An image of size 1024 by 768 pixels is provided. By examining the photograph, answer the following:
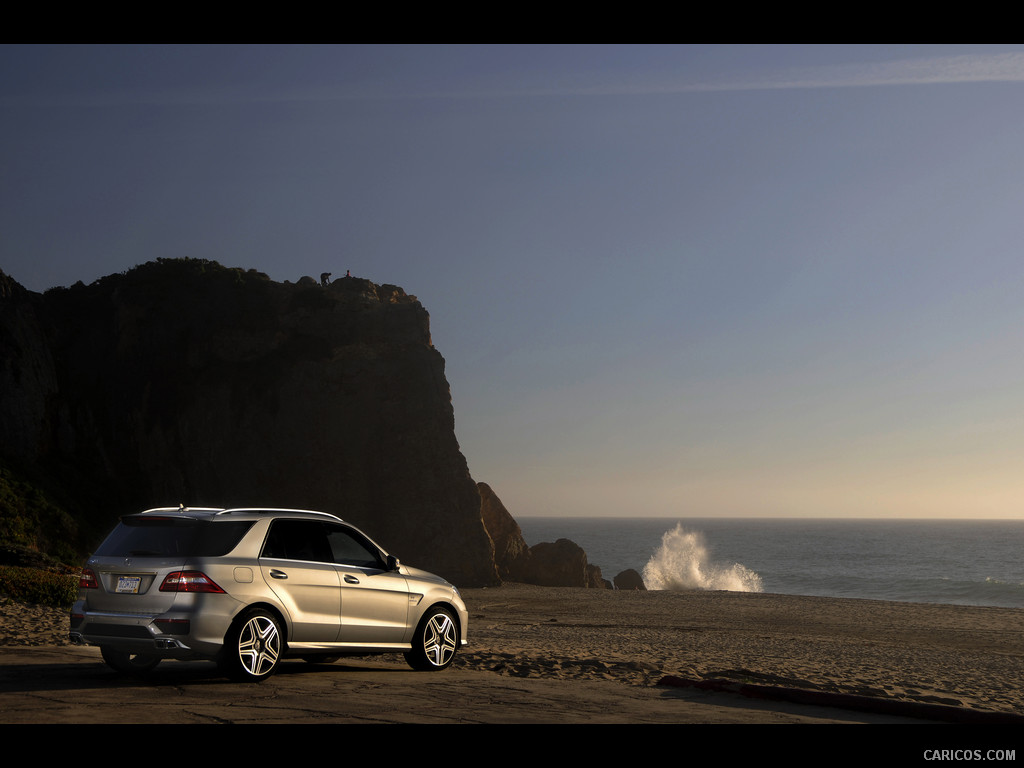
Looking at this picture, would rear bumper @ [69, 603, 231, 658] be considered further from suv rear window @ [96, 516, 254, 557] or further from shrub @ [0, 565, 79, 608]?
shrub @ [0, 565, 79, 608]

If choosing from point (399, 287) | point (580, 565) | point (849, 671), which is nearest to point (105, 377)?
point (399, 287)

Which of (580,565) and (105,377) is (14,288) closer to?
(105,377)

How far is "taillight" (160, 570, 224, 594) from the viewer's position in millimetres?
8195

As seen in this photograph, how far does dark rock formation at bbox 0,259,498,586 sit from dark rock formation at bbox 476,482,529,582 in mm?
6372

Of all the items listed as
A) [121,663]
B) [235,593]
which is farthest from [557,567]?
[235,593]

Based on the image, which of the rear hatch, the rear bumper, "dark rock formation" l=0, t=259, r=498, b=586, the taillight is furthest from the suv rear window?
"dark rock formation" l=0, t=259, r=498, b=586

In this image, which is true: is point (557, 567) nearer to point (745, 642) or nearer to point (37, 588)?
point (745, 642)

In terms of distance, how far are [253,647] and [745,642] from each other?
49.0 feet

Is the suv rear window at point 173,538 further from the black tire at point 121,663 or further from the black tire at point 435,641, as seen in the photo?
the black tire at point 435,641

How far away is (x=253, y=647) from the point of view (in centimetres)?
862

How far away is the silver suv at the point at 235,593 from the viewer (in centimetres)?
820

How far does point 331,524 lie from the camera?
387 inches
